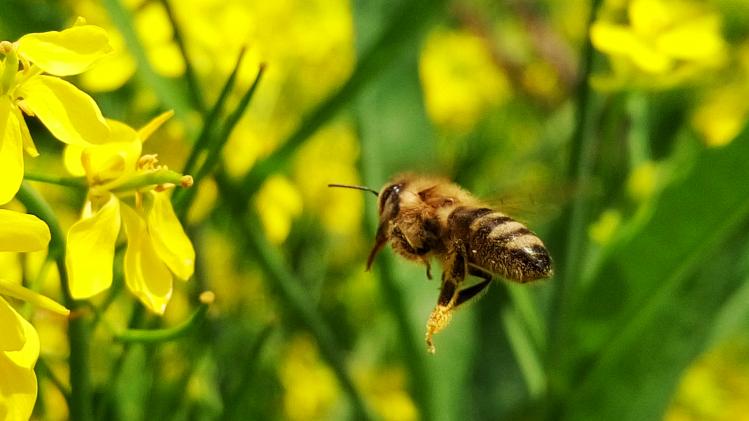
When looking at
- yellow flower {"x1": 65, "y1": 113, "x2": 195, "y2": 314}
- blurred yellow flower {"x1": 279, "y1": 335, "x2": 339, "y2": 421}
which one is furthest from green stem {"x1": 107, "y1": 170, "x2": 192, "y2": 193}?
blurred yellow flower {"x1": 279, "y1": 335, "x2": 339, "y2": 421}

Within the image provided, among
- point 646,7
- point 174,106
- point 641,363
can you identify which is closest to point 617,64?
point 646,7

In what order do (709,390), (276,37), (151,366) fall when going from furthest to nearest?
(709,390) < (276,37) < (151,366)

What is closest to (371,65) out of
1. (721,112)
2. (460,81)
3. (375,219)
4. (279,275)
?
(279,275)

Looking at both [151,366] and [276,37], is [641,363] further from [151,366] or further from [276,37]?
[276,37]

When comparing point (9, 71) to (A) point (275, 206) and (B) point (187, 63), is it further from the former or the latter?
(A) point (275, 206)

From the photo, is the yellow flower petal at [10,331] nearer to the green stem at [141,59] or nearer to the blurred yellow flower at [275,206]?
the green stem at [141,59]

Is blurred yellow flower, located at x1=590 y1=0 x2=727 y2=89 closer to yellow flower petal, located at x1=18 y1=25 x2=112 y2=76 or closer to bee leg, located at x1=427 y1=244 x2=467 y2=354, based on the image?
bee leg, located at x1=427 y1=244 x2=467 y2=354
